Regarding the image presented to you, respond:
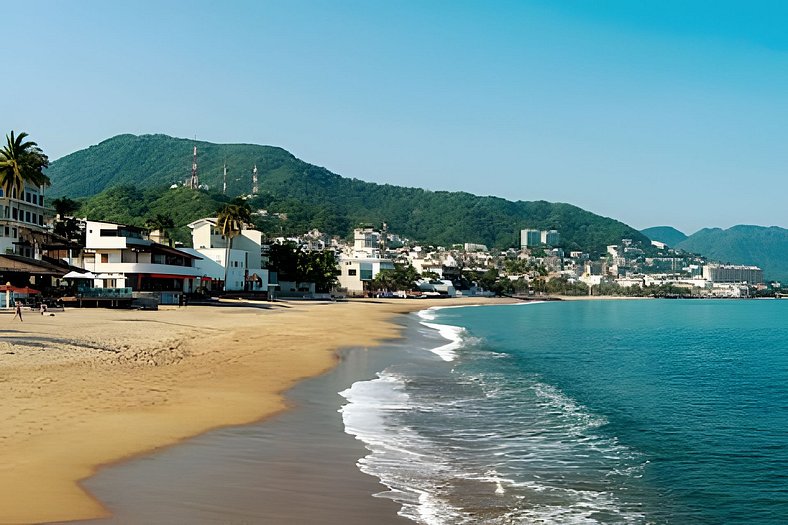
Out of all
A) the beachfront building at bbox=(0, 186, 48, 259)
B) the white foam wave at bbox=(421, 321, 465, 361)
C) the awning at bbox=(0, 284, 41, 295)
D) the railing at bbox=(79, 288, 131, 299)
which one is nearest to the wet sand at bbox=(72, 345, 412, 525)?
the white foam wave at bbox=(421, 321, 465, 361)

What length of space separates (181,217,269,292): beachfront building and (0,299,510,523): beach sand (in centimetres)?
4674

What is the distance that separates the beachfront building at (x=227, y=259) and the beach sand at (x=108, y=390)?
1840 inches

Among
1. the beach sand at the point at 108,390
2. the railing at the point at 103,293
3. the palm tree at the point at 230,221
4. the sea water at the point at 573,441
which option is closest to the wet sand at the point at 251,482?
the beach sand at the point at 108,390

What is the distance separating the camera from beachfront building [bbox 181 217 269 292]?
8650 cm

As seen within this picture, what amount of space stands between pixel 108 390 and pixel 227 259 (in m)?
70.3

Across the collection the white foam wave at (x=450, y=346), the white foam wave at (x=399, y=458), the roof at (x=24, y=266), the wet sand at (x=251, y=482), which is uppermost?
the roof at (x=24, y=266)

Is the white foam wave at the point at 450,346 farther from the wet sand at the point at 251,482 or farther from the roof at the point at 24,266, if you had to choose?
the roof at the point at 24,266

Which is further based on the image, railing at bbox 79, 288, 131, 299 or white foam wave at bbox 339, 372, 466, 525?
railing at bbox 79, 288, 131, 299

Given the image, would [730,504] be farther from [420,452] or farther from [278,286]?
[278,286]

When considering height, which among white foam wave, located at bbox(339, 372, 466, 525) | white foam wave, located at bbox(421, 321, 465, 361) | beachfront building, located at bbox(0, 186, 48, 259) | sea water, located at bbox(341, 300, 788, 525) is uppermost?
beachfront building, located at bbox(0, 186, 48, 259)

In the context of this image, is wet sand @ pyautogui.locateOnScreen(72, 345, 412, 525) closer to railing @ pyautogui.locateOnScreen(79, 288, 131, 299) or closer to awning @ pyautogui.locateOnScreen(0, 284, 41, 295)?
awning @ pyautogui.locateOnScreen(0, 284, 41, 295)

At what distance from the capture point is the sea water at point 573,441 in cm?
1163

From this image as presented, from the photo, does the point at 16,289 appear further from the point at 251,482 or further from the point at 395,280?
the point at 395,280

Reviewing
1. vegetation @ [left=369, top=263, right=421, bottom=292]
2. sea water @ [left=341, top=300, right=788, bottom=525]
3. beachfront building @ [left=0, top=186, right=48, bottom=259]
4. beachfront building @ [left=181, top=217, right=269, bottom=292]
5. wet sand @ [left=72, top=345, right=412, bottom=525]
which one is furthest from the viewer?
vegetation @ [left=369, top=263, right=421, bottom=292]
